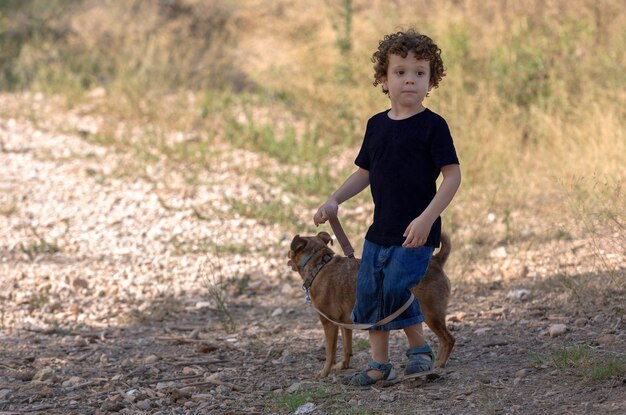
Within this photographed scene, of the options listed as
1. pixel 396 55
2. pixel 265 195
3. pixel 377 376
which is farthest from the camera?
pixel 265 195

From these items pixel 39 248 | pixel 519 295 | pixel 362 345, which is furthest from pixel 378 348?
pixel 39 248

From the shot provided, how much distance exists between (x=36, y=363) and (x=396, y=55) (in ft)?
8.73

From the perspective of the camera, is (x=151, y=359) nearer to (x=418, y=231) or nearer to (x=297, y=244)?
(x=297, y=244)

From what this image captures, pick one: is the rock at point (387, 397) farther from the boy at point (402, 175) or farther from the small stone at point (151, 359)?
the small stone at point (151, 359)

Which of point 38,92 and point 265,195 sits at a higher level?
point 38,92

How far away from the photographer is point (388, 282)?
13.4ft

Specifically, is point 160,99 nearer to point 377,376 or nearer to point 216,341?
point 216,341

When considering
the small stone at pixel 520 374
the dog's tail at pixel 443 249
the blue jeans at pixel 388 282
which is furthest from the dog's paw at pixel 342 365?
the small stone at pixel 520 374

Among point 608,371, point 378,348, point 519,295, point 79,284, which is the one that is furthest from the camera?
point 79,284

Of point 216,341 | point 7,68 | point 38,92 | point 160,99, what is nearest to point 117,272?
point 216,341

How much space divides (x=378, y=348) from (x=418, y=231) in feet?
2.47

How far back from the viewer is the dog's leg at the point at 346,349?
4.72 meters

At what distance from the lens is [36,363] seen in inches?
203

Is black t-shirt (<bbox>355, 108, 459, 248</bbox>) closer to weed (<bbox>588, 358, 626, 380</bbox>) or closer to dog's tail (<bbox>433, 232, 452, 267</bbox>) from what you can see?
dog's tail (<bbox>433, 232, 452, 267</bbox>)
